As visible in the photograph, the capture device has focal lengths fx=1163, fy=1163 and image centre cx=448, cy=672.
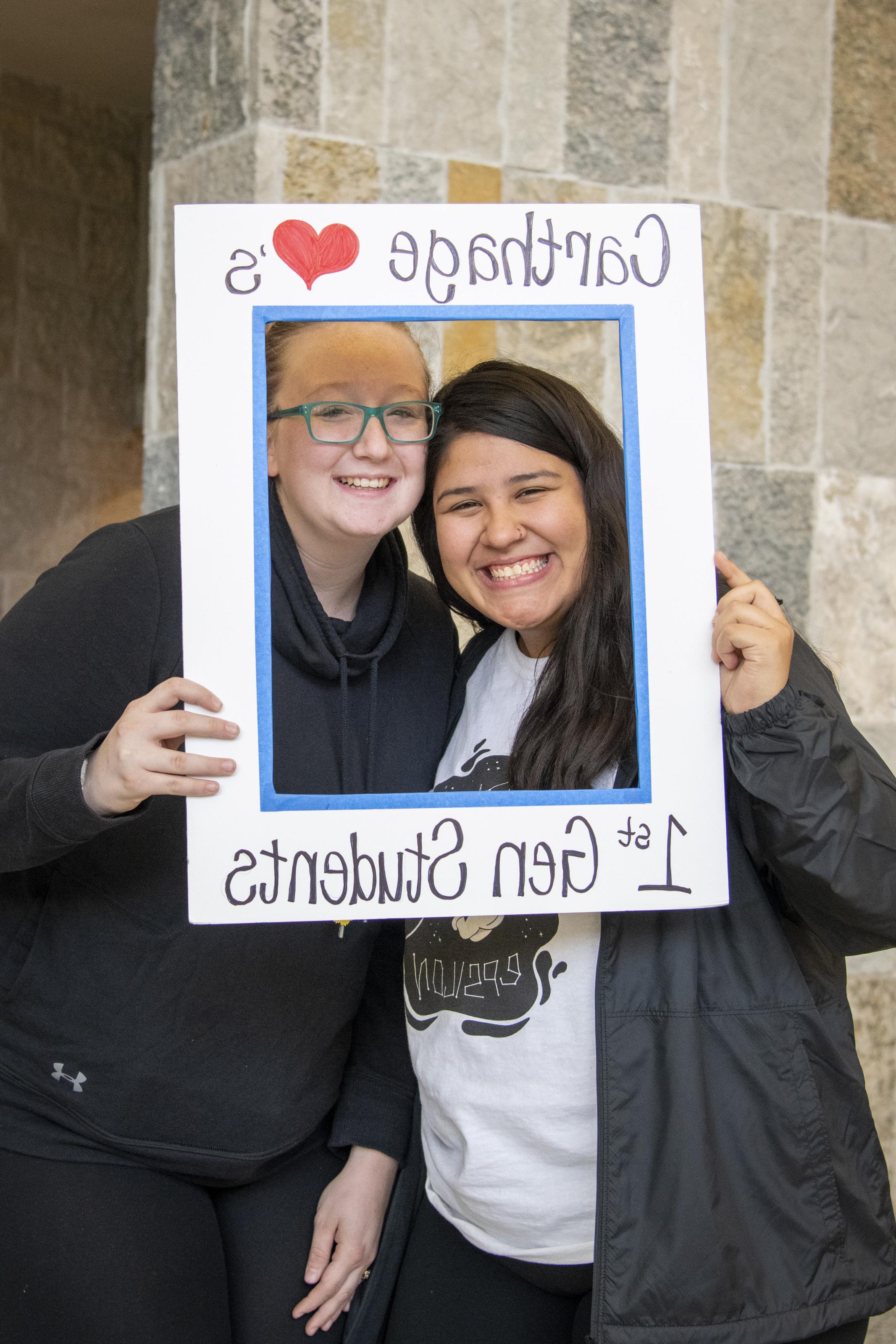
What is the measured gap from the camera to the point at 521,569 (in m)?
1.28

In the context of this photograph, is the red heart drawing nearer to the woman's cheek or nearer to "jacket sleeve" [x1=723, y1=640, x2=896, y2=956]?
the woman's cheek

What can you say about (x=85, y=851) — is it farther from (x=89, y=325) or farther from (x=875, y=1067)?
(x=89, y=325)

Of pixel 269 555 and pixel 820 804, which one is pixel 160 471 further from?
pixel 820 804

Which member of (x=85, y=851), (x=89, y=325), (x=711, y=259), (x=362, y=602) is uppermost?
(x=89, y=325)

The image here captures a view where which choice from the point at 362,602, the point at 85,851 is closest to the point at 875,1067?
the point at 362,602

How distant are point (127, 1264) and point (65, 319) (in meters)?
3.98

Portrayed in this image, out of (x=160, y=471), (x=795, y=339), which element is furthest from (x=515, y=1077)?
(x=795, y=339)

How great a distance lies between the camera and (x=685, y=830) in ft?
3.67

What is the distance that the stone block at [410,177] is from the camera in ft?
6.12

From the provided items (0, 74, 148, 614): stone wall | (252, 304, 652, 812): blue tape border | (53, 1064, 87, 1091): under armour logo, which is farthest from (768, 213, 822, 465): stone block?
(0, 74, 148, 614): stone wall

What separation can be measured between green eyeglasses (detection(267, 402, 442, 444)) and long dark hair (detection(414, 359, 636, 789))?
0.09m

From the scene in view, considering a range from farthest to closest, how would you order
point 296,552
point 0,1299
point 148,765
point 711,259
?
point 711,259, point 296,552, point 0,1299, point 148,765

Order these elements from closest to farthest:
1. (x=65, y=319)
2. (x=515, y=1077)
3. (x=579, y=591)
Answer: (x=515, y=1077), (x=579, y=591), (x=65, y=319)

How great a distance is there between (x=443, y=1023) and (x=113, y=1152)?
385 mm
